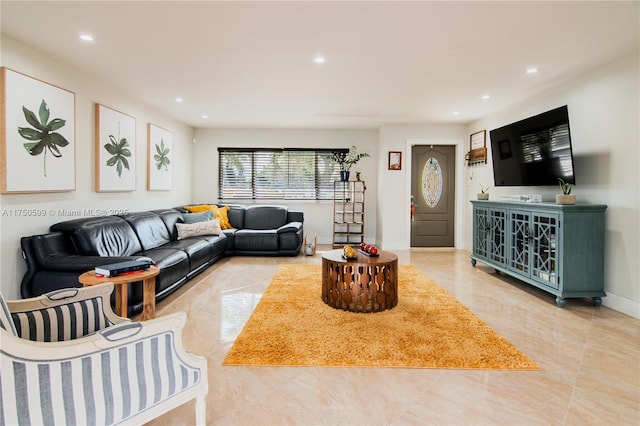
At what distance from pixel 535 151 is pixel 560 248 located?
135 cm

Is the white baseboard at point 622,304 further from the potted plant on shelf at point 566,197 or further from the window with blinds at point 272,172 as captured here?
the window with blinds at point 272,172

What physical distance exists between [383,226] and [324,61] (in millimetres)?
4014

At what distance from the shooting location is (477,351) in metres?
2.51

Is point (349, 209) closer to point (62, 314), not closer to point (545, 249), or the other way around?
point (545, 249)

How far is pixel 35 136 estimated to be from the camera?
3.19m

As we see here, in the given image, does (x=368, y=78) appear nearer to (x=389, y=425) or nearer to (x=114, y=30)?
(x=114, y=30)

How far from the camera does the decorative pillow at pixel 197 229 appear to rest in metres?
5.39

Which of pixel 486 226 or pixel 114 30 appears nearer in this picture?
pixel 114 30

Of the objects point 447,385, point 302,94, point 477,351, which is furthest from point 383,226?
point 447,385

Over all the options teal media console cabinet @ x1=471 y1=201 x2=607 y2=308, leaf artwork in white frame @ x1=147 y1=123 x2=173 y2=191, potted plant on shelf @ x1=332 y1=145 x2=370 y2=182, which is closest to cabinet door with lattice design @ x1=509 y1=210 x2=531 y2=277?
teal media console cabinet @ x1=471 y1=201 x2=607 y2=308

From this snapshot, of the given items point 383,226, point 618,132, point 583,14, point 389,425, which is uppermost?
point 583,14

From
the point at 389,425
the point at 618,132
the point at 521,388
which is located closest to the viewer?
the point at 389,425

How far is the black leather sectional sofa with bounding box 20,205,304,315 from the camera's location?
3.00m

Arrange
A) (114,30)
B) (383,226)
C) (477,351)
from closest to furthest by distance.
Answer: (477,351)
(114,30)
(383,226)
